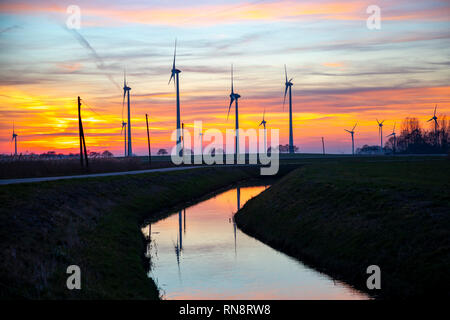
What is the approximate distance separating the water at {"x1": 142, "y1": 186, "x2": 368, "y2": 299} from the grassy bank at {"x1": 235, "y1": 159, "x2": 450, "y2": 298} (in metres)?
1.41

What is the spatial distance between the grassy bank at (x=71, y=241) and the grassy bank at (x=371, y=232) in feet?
35.3

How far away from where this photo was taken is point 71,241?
2755cm

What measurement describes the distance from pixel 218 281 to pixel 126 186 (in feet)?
114

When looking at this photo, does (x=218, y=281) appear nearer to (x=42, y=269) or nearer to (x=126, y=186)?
(x=42, y=269)

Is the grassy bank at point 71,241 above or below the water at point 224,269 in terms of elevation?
above

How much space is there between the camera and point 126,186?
5972cm

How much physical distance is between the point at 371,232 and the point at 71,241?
17.2 m

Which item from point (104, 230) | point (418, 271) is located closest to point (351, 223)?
point (418, 271)

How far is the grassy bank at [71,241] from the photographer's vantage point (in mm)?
20172
